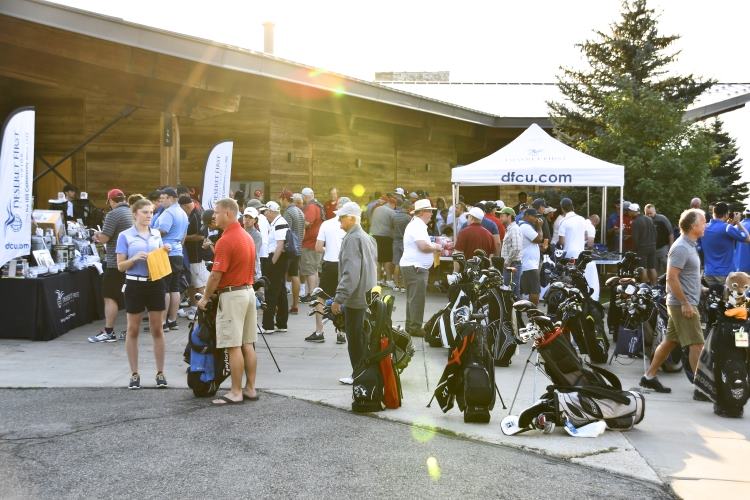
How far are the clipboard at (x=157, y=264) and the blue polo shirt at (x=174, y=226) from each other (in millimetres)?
2873

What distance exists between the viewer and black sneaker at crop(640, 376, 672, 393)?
8.20m

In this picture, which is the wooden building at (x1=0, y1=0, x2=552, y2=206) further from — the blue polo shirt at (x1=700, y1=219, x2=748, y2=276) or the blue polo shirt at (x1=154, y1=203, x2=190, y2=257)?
the blue polo shirt at (x1=700, y1=219, x2=748, y2=276)

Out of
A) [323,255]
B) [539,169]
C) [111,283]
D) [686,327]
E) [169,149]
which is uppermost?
[169,149]

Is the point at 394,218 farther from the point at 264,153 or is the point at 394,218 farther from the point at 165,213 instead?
the point at 165,213

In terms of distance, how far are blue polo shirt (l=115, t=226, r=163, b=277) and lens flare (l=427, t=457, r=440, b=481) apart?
3.52m

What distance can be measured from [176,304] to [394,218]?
537cm

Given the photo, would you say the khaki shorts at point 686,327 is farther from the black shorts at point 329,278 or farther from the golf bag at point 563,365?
the black shorts at point 329,278

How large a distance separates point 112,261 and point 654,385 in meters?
6.19

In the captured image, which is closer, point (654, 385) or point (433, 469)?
point (433, 469)

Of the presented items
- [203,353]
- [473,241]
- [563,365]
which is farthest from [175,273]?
[563,365]

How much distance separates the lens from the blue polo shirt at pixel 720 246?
1043 cm

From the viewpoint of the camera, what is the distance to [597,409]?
659 cm

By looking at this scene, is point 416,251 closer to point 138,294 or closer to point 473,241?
point 473,241

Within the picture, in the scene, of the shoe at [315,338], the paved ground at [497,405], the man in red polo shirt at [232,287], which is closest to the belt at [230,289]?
the man in red polo shirt at [232,287]
